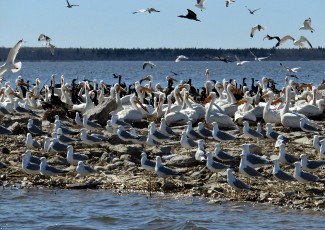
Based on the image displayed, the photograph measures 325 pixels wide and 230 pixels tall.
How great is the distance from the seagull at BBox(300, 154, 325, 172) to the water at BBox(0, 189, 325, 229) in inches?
56.1

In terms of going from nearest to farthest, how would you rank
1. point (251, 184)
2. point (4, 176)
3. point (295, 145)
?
point (251, 184) < point (4, 176) < point (295, 145)

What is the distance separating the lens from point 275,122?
20.3 m

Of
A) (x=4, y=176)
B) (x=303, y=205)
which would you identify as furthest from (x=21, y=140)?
(x=303, y=205)

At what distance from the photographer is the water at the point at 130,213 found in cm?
1267

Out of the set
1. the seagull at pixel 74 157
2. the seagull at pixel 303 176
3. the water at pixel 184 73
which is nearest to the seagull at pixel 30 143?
the seagull at pixel 74 157

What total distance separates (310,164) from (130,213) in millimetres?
3027

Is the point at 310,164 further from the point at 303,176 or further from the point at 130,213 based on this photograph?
the point at 130,213

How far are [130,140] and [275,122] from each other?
166 inches

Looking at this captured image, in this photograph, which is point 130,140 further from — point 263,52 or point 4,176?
point 263,52

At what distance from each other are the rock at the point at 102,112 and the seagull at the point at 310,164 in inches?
310

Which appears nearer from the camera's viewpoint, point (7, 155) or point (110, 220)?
point (110, 220)

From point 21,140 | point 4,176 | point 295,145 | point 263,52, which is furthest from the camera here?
point 263,52
